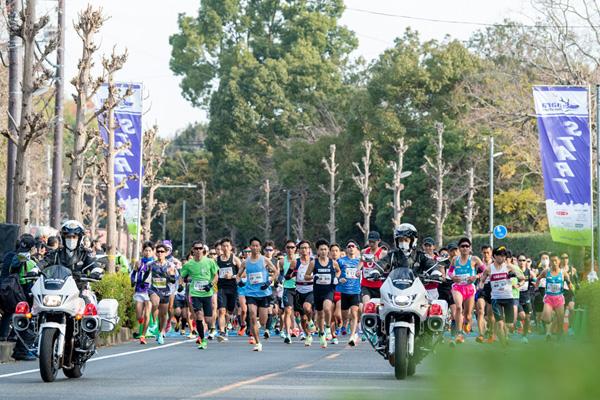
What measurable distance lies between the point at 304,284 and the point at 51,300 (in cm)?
859

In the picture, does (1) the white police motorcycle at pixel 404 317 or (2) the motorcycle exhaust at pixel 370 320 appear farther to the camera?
(2) the motorcycle exhaust at pixel 370 320

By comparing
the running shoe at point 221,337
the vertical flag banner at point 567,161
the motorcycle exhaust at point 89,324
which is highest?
the vertical flag banner at point 567,161

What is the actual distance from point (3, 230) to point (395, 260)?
10.7 metres

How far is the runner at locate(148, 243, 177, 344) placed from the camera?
1969 cm

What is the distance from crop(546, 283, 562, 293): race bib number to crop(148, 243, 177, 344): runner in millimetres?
7649

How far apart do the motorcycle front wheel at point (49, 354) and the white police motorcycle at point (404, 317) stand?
141 inches

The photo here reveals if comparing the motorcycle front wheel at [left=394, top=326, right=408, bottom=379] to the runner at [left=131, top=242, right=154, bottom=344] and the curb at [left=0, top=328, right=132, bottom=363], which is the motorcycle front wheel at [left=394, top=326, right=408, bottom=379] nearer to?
the curb at [left=0, top=328, right=132, bottom=363]

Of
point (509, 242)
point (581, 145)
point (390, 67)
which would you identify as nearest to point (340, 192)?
point (390, 67)

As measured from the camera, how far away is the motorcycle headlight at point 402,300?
11703 millimetres

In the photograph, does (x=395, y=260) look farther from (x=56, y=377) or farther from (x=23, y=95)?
(x=23, y=95)

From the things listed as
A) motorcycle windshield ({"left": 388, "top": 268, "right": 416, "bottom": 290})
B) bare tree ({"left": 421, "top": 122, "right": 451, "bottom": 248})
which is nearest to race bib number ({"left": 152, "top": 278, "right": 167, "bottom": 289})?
motorcycle windshield ({"left": 388, "top": 268, "right": 416, "bottom": 290})

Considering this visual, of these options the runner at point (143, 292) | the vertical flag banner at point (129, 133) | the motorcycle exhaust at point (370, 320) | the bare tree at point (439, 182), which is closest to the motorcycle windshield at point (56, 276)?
the motorcycle exhaust at point (370, 320)

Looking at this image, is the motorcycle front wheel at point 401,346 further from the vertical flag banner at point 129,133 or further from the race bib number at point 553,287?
the vertical flag banner at point 129,133

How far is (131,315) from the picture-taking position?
2198 cm
